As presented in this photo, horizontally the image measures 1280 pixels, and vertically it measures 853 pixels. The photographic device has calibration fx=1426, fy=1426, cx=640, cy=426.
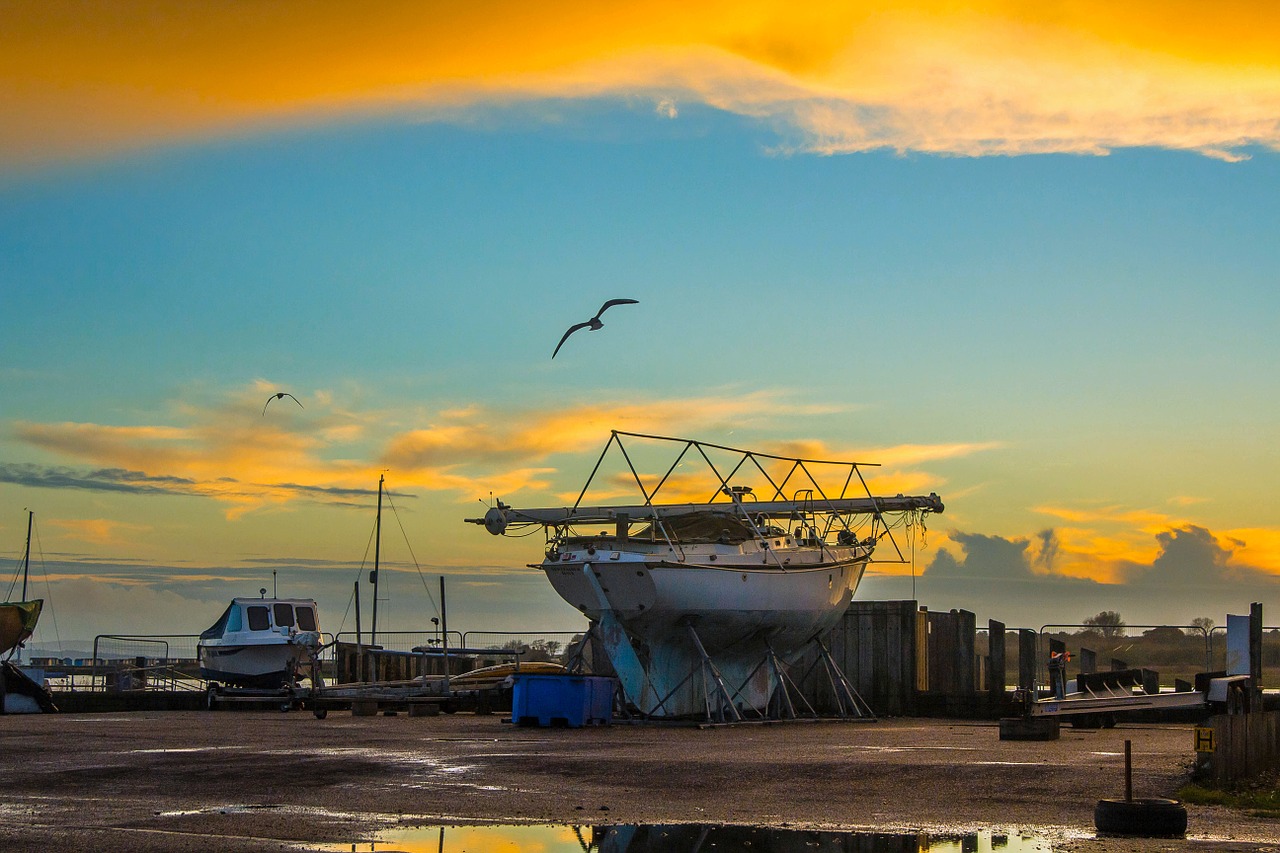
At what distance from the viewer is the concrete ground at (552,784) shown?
13.0 meters

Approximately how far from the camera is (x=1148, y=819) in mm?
12461

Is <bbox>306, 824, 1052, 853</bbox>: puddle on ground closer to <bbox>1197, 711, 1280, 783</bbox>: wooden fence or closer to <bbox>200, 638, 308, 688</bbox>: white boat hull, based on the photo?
<bbox>1197, 711, 1280, 783</bbox>: wooden fence

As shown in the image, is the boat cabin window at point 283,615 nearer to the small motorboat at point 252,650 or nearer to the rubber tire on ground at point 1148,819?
the small motorboat at point 252,650

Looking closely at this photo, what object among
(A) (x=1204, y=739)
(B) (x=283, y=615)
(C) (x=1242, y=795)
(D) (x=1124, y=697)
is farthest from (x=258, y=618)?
(C) (x=1242, y=795)

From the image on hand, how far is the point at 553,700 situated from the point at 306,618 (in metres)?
15.5

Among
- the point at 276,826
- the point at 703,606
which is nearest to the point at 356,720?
the point at 703,606

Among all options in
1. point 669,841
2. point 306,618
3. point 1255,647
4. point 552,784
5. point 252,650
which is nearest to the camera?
point 669,841

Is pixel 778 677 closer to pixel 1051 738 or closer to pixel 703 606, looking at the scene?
pixel 703 606

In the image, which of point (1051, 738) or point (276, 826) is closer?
point (276, 826)

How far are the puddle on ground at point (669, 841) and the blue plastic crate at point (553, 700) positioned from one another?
16456 mm

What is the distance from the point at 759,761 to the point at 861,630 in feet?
57.3

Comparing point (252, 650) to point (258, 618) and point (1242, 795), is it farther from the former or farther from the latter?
point (1242, 795)

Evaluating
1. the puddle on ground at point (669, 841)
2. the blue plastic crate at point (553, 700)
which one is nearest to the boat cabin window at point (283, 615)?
the blue plastic crate at point (553, 700)

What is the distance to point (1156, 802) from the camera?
12.6 m
